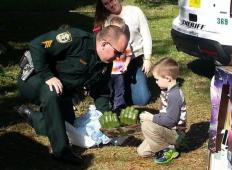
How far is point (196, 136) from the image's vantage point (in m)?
5.34

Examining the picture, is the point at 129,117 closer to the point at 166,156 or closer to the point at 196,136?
the point at 166,156

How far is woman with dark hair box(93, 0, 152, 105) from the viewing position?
5879 millimetres

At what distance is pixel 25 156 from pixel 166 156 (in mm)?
1281

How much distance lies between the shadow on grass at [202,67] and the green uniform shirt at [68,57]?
2.95m

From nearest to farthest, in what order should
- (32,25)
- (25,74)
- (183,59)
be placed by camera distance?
1. (25,74)
2. (183,59)
3. (32,25)

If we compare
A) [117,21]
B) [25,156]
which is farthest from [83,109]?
[25,156]

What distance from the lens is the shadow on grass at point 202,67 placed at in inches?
297

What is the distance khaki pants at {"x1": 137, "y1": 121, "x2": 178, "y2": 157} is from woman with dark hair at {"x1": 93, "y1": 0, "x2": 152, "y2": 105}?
1.50 m

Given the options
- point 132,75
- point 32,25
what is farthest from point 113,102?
point 32,25

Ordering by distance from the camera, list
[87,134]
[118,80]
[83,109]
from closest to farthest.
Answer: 1. [87,134]
2. [118,80]
3. [83,109]

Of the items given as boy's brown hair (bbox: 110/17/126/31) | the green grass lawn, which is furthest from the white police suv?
boy's brown hair (bbox: 110/17/126/31)

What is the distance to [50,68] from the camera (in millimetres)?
4730

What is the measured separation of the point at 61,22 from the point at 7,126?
619 cm

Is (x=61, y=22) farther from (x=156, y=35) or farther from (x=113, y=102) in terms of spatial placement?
(x=113, y=102)
